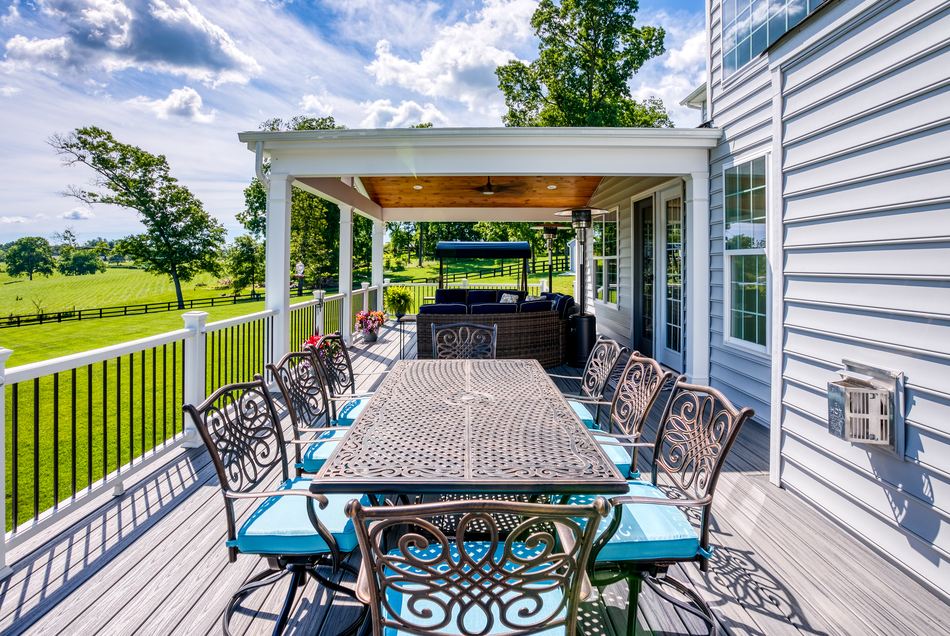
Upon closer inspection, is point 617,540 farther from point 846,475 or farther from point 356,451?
point 846,475

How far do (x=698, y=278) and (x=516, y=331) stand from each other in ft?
7.40

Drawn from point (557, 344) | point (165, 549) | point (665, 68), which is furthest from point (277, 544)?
point (665, 68)

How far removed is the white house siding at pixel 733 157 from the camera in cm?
413

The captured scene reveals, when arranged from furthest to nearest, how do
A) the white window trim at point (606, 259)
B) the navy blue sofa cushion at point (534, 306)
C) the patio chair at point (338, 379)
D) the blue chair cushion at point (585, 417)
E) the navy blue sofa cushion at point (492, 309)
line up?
1. the white window trim at point (606, 259)
2. the navy blue sofa cushion at point (534, 306)
3. the navy blue sofa cushion at point (492, 309)
4. the patio chair at point (338, 379)
5. the blue chair cushion at point (585, 417)

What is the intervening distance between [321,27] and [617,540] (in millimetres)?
9249

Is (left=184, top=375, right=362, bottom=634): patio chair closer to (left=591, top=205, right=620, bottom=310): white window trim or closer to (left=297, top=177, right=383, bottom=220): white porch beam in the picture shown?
(left=297, top=177, right=383, bottom=220): white porch beam

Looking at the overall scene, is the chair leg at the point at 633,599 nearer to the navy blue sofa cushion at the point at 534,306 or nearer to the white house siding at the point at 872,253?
the white house siding at the point at 872,253

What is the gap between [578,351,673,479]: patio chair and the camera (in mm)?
2277

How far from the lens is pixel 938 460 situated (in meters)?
2.04

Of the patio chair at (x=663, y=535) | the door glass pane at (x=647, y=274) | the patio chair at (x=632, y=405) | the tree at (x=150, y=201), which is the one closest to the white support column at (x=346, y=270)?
the door glass pane at (x=647, y=274)

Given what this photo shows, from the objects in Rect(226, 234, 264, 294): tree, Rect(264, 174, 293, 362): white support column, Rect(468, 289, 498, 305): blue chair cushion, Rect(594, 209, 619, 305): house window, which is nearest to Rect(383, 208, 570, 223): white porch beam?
Rect(594, 209, 619, 305): house window

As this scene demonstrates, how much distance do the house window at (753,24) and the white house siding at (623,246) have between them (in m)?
1.99

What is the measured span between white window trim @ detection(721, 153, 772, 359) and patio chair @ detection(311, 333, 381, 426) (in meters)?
3.33

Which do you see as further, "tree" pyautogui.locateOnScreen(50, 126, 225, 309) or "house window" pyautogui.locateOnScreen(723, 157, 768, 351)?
"tree" pyautogui.locateOnScreen(50, 126, 225, 309)
